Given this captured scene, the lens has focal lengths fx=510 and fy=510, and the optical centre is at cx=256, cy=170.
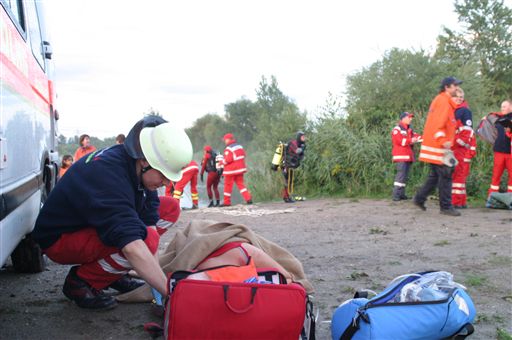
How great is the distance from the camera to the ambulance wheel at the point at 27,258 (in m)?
4.34

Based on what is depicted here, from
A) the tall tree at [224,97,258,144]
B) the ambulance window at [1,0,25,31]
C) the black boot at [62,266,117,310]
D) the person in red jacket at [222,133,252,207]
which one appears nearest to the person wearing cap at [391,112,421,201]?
the person in red jacket at [222,133,252,207]

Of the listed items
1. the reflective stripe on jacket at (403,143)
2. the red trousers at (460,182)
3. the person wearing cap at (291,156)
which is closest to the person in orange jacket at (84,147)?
the person wearing cap at (291,156)

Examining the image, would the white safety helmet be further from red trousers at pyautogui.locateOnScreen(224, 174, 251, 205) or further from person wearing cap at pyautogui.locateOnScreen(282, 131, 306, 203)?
red trousers at pyautogui.locateOnScreen(224, 174, 251, 205)

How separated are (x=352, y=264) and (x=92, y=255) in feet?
8.54

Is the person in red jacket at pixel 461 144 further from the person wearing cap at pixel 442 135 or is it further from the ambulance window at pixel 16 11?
the ambulance window at pixel 16 11

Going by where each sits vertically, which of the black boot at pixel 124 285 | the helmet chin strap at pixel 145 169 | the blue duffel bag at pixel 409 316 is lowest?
the black boot at pixel 124 285

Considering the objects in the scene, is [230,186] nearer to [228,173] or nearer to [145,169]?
[228,173]

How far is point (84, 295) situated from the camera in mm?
3346

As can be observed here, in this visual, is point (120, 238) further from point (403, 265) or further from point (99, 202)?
point (403, 265)

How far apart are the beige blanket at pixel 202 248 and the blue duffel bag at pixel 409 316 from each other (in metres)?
0.93

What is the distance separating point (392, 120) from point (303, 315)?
11941 mm

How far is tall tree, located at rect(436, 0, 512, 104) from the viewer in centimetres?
2638

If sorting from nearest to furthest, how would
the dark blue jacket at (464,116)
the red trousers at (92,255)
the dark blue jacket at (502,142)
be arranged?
the red trousers at (92,255) → the dark blue jacket at (464,116) → the dark blue jacket at (502,142)

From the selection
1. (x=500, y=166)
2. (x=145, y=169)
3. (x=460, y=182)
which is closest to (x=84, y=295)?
(x=145, y=169)
